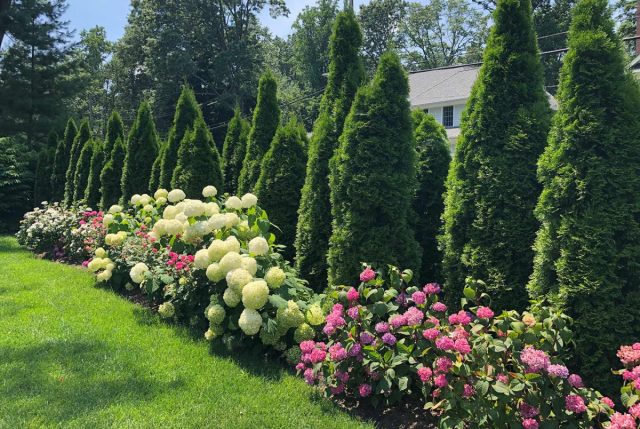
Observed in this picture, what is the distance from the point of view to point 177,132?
9.71m

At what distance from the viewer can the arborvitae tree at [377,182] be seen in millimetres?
4371

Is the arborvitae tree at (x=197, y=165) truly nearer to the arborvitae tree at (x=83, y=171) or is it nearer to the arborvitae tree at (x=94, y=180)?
the arborvitae tree at (x=94, y=180)

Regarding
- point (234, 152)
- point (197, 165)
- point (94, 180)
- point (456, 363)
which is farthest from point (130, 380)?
point (94, 180)

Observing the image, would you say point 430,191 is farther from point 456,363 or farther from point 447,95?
point 447,95

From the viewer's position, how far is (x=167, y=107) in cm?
2953

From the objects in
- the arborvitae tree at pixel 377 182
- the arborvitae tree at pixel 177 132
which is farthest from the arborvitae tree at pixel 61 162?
the arborvitae tree at pixel 377 182

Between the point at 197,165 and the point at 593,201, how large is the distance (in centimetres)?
675

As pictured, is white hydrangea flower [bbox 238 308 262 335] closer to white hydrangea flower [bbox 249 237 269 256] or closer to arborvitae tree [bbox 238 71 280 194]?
white hydrangea flower [bbox 249 237 269 256]

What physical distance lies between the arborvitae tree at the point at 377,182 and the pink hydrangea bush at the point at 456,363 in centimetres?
69

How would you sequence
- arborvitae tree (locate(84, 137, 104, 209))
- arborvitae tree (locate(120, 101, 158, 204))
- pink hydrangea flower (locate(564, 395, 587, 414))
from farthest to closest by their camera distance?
arborvitae tree (locate(84, 137, 104, 209)) → arborvitae tree (locate(120, 101, 158, 204)) → pink hydrangea flower (locate(564, 395, 587, 414))

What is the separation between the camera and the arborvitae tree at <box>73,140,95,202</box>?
43.5 ft

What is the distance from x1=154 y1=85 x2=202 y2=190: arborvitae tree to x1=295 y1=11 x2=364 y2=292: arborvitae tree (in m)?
4.15

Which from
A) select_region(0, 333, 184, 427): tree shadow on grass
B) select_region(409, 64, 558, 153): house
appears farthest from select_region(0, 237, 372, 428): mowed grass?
select_region(409, 64, 558, 153): house

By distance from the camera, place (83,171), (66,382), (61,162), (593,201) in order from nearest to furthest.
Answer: (593,201)
(66,382)
(83,171)
(61,162)
